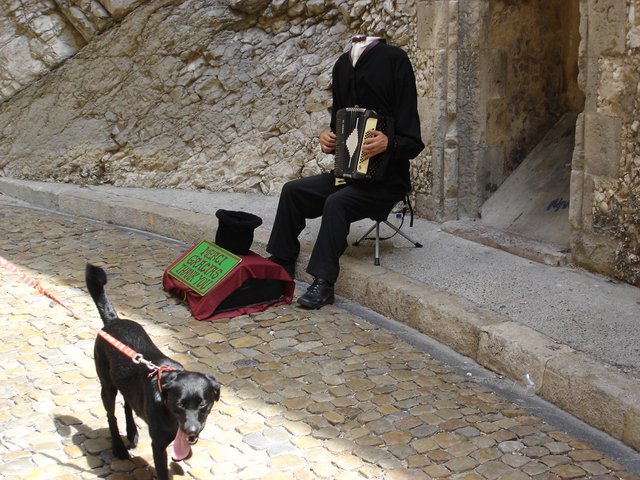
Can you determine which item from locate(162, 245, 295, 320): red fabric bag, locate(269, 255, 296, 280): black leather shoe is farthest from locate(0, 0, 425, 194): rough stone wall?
locate(162, 245, 295, 320): red fabric bag

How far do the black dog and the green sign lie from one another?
165 cm

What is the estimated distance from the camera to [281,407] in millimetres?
4250

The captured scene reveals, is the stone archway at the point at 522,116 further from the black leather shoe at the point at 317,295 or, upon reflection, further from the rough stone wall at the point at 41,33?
the rough stone wall at the point at 41,33

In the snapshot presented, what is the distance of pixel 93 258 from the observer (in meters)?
6.75

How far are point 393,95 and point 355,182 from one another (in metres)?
0.62

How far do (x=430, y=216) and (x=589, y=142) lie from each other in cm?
182

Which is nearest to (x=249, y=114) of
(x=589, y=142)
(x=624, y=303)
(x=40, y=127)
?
(x=40, y=127)

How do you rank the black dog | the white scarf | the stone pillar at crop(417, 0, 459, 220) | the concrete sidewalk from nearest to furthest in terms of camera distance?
1. the black dog
2. the concrete sidewalk
3. the white scarf
4. the stone pillar at crop(417, 0, 459, 220)

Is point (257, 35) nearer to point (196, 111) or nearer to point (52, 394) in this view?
point (196, 111)

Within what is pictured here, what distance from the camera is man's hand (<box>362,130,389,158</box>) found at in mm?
5578

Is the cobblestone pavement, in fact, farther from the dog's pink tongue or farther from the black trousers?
the dog's pink tongue

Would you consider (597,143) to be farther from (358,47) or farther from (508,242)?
(358,47)

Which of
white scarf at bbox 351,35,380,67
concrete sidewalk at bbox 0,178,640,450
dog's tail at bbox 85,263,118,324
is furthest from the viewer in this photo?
white scarf at bbox 351,35,380,67

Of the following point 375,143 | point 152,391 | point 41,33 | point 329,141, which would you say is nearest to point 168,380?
point 152,391
